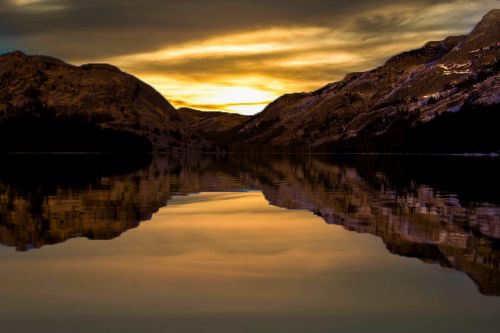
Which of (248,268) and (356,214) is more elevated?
(248,268)

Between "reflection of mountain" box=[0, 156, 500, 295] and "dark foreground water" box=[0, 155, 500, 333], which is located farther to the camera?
"reflection of mountain" box=[0, 156, 500, 295]

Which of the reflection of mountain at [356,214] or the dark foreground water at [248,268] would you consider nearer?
the dark foreground water at [248,268]

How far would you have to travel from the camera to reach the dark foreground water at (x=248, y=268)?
54.5 ft

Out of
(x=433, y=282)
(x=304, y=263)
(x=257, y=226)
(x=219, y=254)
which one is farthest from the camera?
(x=257, y=226)

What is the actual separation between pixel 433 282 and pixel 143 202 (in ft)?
109

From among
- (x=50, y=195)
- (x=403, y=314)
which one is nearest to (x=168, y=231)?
(x=403, y=314)

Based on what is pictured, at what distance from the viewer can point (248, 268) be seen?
23297mm

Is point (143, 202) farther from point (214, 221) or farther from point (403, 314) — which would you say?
point (403, 314)

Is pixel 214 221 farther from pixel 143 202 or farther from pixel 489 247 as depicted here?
pixel 489 247

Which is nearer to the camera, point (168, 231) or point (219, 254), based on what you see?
point (219, 254)

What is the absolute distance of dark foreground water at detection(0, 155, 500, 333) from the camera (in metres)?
16.6

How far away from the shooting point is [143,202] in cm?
5047

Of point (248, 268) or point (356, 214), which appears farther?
point (356, 214)

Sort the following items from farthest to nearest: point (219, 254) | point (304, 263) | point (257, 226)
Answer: point (257, 226)
point (219, 254)
point (304, 263)
